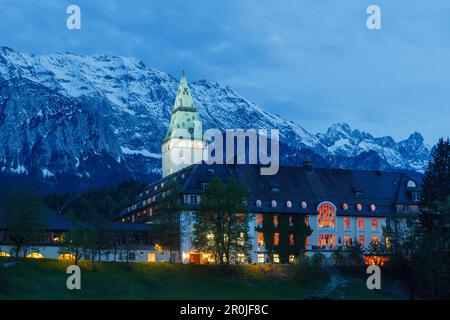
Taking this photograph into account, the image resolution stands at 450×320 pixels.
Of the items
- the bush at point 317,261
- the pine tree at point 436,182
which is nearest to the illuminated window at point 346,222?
the pine tree at point 436,182

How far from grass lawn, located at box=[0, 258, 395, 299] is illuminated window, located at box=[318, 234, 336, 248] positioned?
20.7m

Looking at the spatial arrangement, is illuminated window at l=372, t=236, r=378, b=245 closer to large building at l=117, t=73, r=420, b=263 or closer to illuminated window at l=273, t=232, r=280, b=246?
large building at l=117, t=73, r=420, b=263

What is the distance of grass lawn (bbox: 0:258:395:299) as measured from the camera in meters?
97.4

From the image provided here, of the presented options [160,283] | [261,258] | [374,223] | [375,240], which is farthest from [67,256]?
[374,223]

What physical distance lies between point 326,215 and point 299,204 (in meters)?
5.32

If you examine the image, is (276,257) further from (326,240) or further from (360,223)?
(360,223)

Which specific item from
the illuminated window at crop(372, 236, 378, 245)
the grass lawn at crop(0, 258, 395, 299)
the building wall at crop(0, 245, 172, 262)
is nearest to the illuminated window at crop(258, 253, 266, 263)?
the building wall at crop(0, 245, 172, 262)

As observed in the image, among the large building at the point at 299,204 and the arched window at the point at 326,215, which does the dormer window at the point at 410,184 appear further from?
the arched window at the point at 326,215

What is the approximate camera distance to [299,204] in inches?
5915

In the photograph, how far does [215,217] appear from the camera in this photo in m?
128
